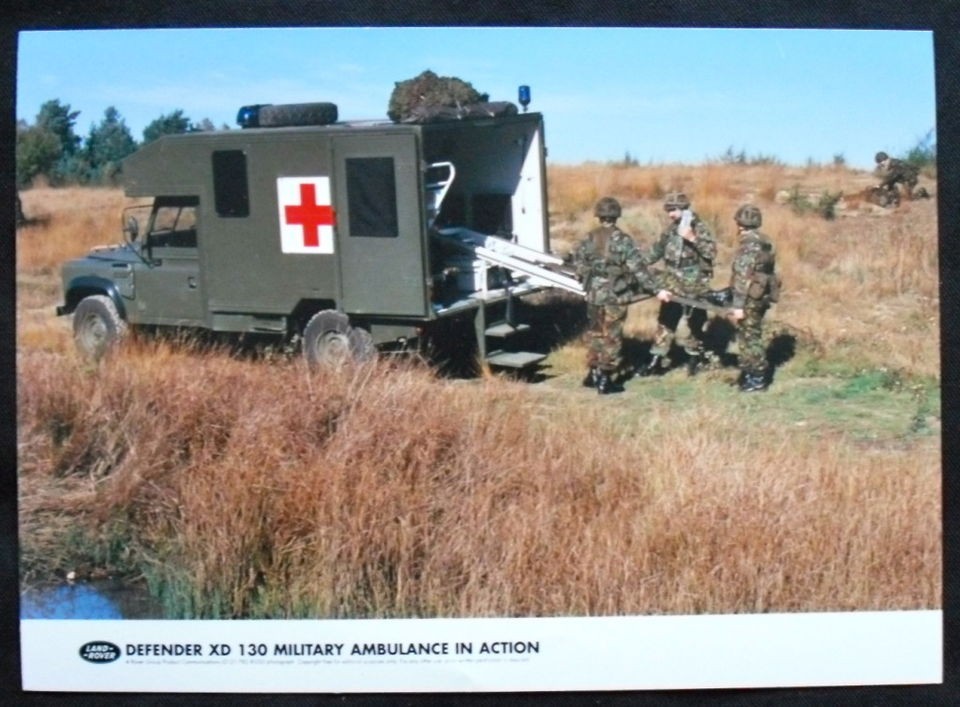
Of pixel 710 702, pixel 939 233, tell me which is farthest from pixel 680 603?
pixel 939 233

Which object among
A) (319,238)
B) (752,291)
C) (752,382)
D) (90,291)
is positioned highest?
(319,238)

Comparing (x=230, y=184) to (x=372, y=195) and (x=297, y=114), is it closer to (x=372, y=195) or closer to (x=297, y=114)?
(x=297, y=114)

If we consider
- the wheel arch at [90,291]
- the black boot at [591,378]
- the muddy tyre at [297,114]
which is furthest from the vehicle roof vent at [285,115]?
the black boot at [591,378]

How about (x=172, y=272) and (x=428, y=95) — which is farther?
(x=172, y=272)

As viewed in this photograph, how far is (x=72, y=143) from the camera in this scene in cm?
561

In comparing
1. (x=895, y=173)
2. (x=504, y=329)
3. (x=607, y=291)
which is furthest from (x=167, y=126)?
(x=895, y=173)

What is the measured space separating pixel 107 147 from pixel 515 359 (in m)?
1.95

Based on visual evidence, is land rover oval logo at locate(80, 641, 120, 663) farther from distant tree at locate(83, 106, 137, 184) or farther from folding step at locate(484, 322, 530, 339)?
folding step at locate(484, 322, 530, 339)

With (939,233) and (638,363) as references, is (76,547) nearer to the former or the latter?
(638,363)

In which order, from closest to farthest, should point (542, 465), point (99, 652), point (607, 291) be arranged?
point (99, 652) → point (542, 465) → point (607, 291)

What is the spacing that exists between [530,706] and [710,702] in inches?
28.3

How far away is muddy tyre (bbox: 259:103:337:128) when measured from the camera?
18.8 ft

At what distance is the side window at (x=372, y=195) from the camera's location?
595 centimetres

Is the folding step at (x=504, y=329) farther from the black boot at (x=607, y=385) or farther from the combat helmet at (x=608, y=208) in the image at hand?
the combat helmet at (x=608, y=208)
